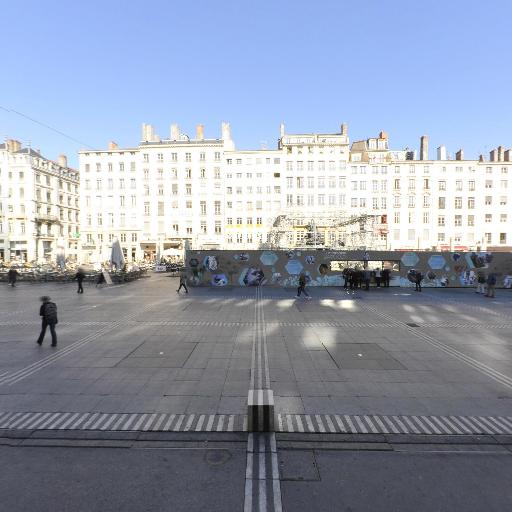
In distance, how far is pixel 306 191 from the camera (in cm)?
5388

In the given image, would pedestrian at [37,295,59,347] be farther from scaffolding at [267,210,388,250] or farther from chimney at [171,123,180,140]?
chimney at [171,123,180,140]

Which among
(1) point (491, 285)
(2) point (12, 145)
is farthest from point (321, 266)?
(2) point (12, 145)

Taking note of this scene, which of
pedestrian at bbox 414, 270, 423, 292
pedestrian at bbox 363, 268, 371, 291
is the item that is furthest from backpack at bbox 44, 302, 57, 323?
pedestrian at bbox 414, 270, 423, 292

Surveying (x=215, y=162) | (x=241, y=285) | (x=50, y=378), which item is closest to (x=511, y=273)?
(x=241, y=285)

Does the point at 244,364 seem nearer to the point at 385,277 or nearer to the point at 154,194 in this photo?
the point at 385,277

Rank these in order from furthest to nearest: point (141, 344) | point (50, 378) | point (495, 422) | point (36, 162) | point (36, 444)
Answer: point (36, 162) < point (141, 344) < point (50, 378) < point (495, 422) < point (36, 444)

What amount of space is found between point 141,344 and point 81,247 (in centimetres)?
5429

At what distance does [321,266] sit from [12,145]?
6506 cm

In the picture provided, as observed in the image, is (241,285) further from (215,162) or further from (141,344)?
(215,162)

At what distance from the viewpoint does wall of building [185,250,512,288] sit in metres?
22.4

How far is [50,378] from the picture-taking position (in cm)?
647

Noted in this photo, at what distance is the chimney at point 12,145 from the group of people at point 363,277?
6606 centimetres

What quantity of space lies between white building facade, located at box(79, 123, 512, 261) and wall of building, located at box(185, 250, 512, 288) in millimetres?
30883

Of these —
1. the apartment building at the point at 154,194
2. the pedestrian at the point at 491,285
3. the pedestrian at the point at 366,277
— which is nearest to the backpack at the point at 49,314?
the pedestrian at the point at 366,277
